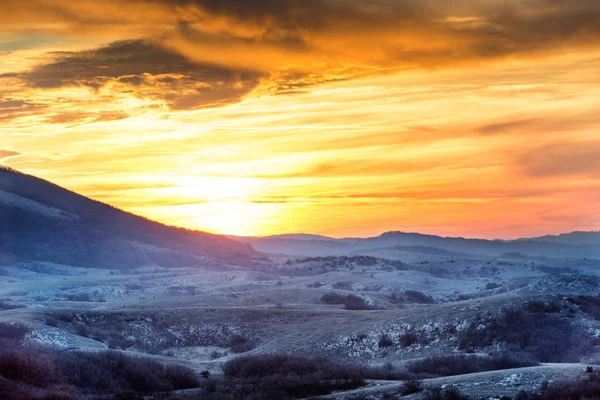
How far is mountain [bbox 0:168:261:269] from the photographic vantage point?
109500 millimetres

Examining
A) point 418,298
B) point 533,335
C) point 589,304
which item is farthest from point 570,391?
point 418,298

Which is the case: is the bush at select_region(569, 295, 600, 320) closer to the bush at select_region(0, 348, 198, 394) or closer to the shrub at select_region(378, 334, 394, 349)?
the shrub at select_region(378, 334, 394, 349)

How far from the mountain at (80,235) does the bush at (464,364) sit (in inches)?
3174

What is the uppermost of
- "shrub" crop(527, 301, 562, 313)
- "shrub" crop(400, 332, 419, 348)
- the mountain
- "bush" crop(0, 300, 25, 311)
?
the mountain

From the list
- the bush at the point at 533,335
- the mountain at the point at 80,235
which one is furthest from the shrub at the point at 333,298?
the mountain at the point at 80,235

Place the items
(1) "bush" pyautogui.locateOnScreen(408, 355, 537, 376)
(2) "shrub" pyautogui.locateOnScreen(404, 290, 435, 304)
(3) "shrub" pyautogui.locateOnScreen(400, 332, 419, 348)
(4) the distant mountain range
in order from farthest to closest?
(4) the distant mountain range
(2) "shrub" pyautogui.locateOnScreen(404, 290, 435, 304)
(3) "shrub" pyautogui.locateOnScreen(400, 332, 419, 348)
(1) "bush" pyautogui.locateOnScreen(408, 355, 537, 376)

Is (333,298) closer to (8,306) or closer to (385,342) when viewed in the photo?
(385,342)

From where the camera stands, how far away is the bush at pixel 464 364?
96.4 ft

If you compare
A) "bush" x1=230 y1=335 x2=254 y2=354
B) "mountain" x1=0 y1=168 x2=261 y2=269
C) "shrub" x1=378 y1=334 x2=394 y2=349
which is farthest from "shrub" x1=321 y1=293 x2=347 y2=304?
"mountain" x1=0 y1=168 x2=261 y2=269

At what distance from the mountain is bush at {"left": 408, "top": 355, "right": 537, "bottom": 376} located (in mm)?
80629

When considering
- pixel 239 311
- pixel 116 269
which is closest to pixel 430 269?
pixel 116 269

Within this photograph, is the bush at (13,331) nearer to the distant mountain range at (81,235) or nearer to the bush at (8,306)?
the bush at (8,306)

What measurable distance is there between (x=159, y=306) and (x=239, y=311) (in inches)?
420

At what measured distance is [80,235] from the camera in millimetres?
115375
